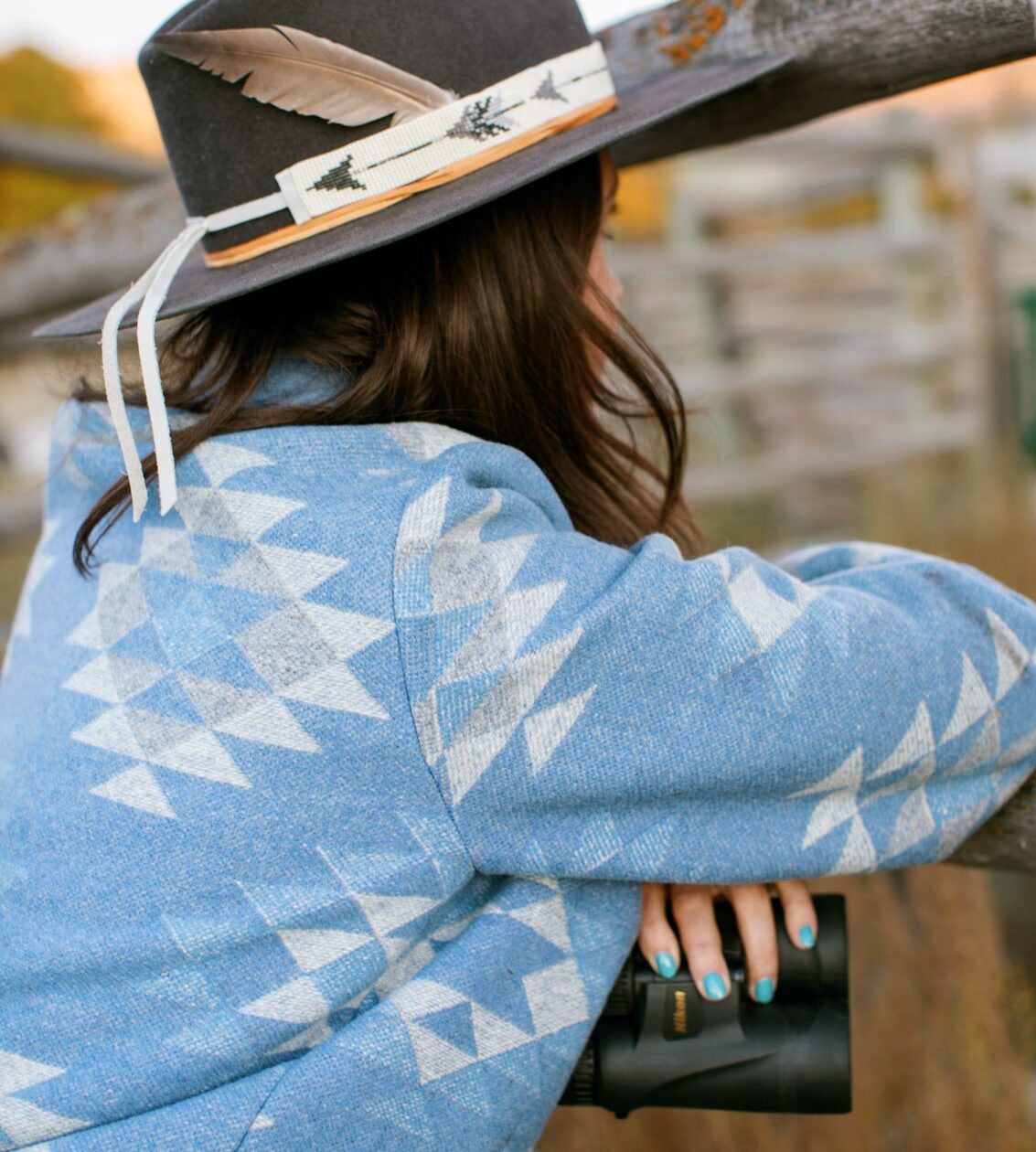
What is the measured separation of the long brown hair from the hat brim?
5 centimetres

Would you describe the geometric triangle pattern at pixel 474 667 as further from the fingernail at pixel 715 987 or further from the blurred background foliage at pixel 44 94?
the blurred background foliage at pixel 44 94

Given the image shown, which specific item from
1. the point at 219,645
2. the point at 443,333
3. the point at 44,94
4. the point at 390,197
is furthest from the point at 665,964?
the point at 44,94

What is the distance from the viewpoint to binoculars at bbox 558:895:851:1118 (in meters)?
1.06

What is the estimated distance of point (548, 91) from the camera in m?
1.16

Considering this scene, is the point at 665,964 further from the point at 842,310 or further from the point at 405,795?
the point at 842,310

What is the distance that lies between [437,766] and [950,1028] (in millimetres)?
1599

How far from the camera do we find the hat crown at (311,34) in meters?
1.08

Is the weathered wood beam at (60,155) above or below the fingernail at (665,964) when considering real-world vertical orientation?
above

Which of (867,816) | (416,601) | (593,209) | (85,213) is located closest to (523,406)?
(593,209)

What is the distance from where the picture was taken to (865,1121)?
200 centimetres

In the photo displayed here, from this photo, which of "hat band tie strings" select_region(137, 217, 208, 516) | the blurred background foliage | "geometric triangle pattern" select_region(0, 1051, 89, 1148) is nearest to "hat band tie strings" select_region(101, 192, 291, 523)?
"hat band tie strings" select_region(137, 217, 208, 516)

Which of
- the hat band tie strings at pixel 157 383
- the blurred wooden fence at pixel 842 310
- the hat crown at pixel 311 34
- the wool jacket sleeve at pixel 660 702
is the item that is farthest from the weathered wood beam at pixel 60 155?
the wool jacket sleeve at pixel 660 702

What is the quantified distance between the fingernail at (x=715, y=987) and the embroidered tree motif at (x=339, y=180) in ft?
2.61

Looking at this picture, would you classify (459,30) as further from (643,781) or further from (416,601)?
(643,781)
